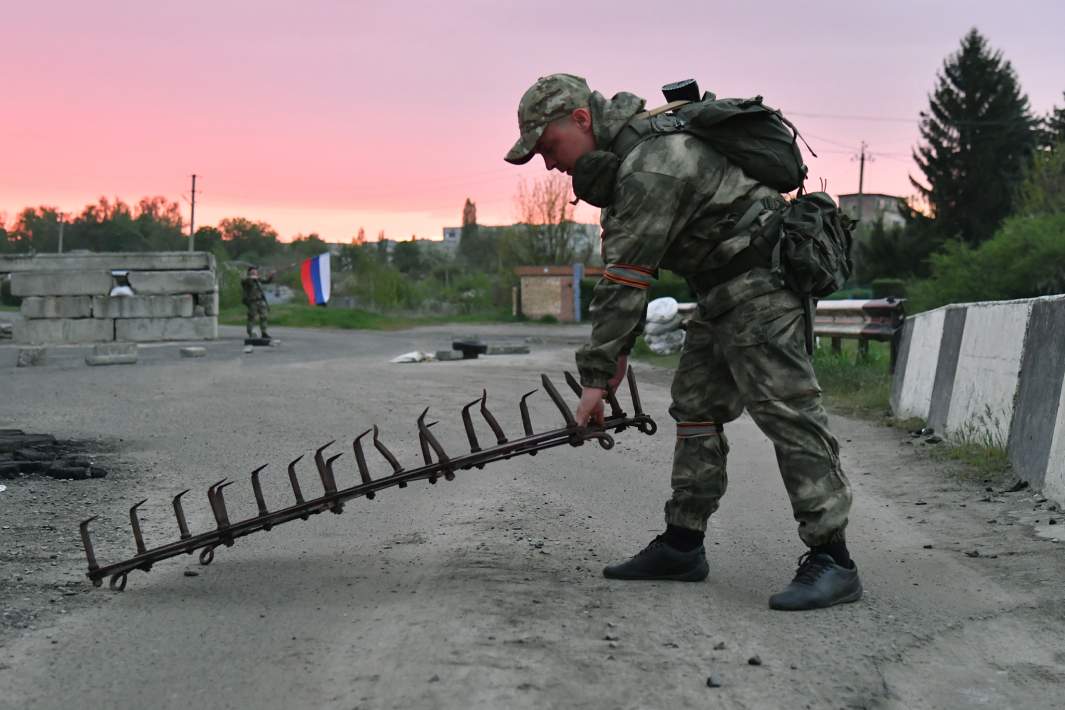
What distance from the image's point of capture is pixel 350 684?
305cm

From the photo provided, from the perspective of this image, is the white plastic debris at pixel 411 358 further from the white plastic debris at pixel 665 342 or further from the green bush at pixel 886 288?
the green bush at pixel 886 288

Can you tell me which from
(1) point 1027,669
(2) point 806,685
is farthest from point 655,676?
(1) point 1027,669

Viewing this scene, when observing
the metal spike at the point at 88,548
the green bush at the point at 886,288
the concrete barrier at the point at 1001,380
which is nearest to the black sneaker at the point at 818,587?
the concrete barrier at the point at 1001,380

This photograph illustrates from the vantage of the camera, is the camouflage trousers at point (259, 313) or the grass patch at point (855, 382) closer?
the grass patch at point (855, 382)

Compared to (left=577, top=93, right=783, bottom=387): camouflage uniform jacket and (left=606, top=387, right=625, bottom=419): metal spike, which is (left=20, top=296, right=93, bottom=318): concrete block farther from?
(left=577, top=93, right=783, bottom=387): camouflage uniform jacket

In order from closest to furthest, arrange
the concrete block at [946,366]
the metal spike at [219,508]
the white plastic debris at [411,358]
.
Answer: the metal spike at [219,508] < the concrete block at [946,366] < the white plastic debris at [411,358]

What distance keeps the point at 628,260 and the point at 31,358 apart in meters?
20.6

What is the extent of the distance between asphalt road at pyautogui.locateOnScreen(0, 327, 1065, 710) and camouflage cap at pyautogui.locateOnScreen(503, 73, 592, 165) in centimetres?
161

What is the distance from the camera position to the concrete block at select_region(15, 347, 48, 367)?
2180 centimetres

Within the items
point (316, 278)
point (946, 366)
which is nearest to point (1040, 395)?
point (946, 366)

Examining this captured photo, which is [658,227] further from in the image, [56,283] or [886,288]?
[886,288]

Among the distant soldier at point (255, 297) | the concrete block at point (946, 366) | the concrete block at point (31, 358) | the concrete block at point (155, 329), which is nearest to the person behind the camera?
the concrete block at point (946, 366)

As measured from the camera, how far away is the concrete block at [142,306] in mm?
30344

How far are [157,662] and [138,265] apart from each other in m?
29.3
